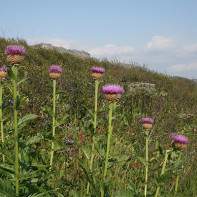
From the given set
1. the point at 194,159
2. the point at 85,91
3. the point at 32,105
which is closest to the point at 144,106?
the point at 85,91

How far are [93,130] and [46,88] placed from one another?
351cm

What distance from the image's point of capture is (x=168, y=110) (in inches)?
246

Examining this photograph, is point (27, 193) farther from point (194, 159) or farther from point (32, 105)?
point (194, 159)

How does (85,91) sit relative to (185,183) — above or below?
above

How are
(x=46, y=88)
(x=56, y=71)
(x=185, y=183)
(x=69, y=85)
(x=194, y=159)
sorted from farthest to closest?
(x=69, y=85) → (x=46, y=88) → (x=194, y=159) → (x=185, y=183) → (x=56, y=71)

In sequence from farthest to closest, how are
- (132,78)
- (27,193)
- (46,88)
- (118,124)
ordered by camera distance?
(132,78) < (46,88) < (118,124) < (27,193)

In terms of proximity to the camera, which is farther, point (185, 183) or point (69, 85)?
point (69, 85)

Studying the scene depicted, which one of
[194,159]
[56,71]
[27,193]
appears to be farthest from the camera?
[194,159]

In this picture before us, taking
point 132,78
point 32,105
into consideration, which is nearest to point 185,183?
point 32,105

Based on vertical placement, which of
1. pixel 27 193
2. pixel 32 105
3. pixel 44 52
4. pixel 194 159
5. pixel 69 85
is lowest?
pixel 194 159

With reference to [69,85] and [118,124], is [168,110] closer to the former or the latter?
[118,124]

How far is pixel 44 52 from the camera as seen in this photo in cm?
1147

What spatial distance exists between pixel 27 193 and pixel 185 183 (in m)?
1.92

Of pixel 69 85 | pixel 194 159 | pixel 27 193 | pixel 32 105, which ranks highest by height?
pixel 69 85
